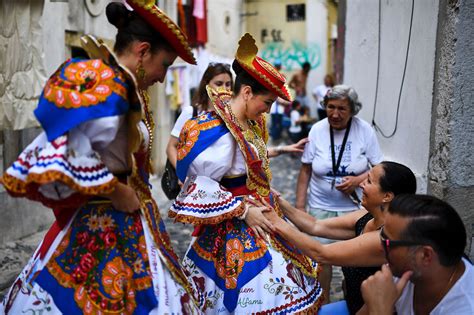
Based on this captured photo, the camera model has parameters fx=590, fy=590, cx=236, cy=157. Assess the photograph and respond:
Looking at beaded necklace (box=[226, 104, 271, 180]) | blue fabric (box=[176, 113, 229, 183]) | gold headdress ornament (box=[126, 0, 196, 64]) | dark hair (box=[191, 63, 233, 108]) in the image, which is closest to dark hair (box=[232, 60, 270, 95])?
beaded necklace (box=[226, 104, 271, 180])

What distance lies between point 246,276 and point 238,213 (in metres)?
0.34

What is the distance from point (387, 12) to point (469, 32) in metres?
2.40

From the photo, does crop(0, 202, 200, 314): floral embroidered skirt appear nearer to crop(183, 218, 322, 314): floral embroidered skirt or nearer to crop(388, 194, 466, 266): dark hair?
crop(183, 218, 322, 314): floral embroidered skirt

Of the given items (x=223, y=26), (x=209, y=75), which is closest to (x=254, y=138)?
(x=209, y=75)

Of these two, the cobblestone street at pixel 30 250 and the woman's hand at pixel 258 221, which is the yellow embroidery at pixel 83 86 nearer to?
the woman's hand at pixel 258 221

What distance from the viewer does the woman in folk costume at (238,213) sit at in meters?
3.12

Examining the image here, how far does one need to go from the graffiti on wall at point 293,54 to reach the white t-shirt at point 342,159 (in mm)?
15686

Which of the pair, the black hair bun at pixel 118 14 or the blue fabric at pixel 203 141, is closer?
the black hair bun at pixel 118 14

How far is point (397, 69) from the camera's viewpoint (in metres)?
5.84

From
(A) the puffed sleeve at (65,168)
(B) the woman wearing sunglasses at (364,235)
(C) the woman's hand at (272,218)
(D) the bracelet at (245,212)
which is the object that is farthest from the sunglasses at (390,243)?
(A) the puffed sleeve at (65,168)

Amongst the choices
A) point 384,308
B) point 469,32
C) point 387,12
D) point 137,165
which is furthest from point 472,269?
point 387,12

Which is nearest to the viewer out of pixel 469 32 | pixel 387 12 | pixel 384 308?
pixel 384 308

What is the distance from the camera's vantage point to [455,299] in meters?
2.26

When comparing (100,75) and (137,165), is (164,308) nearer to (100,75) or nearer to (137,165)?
(137,165)
